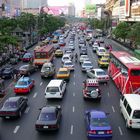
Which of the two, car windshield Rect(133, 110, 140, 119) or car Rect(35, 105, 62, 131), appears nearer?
car Rect(35, 105, 62, 131)

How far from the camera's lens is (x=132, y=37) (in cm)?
7450

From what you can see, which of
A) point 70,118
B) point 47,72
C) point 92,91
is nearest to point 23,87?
point 92,91

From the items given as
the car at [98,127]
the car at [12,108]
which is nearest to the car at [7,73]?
the car at [12,108]

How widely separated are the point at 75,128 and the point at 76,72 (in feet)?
82.7

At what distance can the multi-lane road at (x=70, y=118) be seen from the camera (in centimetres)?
2322

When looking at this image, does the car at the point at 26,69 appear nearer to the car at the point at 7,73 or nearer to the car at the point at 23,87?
the car at the point at 7,73

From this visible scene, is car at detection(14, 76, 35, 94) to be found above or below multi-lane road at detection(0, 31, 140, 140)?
above

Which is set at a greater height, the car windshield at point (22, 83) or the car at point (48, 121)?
the car windshield at point (22, 83)

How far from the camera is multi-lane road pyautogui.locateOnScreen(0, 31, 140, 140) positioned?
23.2 metres

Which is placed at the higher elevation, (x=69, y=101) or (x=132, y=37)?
(x=132, y=37)

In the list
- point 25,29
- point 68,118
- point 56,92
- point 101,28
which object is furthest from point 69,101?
point 101,28

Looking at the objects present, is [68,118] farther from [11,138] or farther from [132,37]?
[132,37]

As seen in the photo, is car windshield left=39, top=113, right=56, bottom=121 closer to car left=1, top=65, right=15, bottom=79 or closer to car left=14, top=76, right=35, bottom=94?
car left=14, top=76, right=35, bottom=94

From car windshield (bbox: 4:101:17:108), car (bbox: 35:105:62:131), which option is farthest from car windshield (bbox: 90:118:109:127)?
car windshield (bbox: 4:101:17:108)
